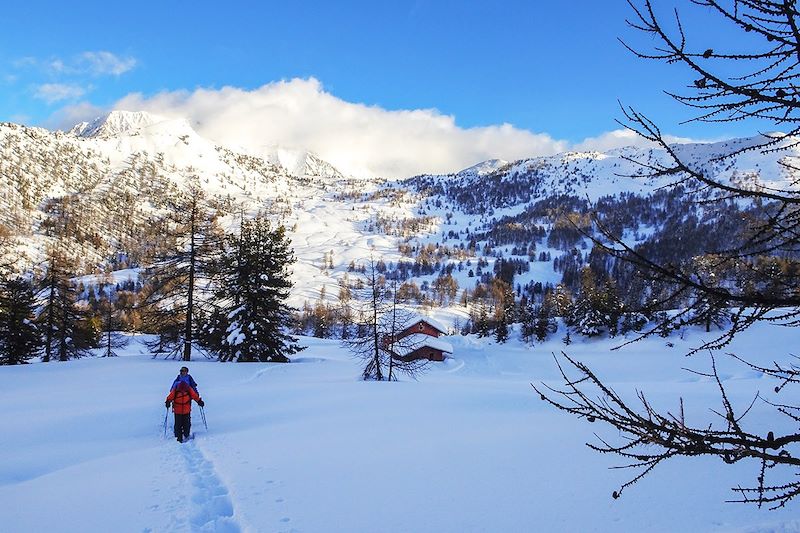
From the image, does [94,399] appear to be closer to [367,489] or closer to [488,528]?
[367,489]

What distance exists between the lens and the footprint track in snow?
5.77 meters

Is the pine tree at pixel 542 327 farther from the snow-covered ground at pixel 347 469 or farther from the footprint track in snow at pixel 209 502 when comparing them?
the footprint track in snow at pixel 209 502

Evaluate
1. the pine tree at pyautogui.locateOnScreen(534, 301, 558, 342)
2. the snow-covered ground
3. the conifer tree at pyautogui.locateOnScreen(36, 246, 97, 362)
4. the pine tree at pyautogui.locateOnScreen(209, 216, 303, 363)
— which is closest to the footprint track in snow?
the snow-covered ground

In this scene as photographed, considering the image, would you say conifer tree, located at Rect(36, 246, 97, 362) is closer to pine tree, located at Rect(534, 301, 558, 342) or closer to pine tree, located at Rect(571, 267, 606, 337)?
pine tree, located at Rect(534, 301, 558, 342)

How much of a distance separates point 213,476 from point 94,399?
31.7 ft

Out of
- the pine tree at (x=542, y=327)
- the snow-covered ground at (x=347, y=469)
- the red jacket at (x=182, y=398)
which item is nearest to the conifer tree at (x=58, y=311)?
the snow-covered ground at (x=347, y=469)

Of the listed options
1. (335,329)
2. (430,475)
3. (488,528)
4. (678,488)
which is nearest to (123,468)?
(430,475)

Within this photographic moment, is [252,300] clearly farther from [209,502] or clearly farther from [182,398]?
[209,502]

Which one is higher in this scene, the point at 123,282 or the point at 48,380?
the point at 123,282

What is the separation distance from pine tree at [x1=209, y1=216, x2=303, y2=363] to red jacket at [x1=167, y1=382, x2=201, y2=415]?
45.2ft

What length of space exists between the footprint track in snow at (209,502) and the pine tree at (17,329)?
27.7m

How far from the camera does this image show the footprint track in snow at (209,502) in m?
5.77

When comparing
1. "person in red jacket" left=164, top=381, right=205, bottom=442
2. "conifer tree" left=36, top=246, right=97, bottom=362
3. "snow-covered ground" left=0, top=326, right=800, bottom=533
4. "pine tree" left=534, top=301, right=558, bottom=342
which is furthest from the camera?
"pine tree" left=534, top=301, right=558, bottom=342

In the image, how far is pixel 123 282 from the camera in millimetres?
172875
